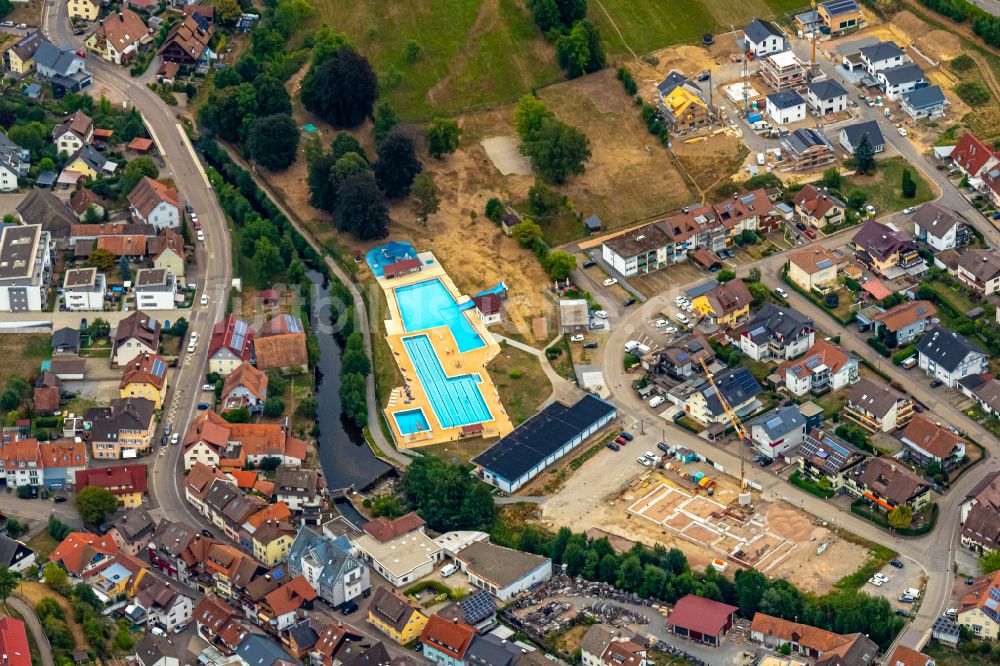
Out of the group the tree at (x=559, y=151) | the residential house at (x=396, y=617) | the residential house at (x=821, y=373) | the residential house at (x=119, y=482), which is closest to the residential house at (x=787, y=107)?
the tree at (x=559, y=151)

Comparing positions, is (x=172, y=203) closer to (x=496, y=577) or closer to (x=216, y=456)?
(x=216, y=456)

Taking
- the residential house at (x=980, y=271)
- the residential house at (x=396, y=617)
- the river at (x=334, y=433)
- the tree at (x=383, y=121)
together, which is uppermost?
the residential house at (x=980, y=271)

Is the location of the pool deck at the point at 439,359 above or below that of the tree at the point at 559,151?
below

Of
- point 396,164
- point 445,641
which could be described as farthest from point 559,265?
point 445,641

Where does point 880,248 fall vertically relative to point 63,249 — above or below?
above

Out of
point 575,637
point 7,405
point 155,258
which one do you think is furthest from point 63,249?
point 575,637

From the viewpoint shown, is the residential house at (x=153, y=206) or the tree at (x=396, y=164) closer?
the residential house at (x=153, y=206)

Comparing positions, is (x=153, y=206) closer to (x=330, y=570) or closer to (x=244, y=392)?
(x=244, y=392)

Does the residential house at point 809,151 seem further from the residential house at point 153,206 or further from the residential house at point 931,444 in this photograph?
the residential house at point 153,206
